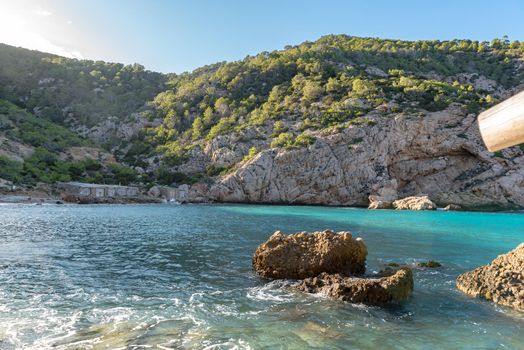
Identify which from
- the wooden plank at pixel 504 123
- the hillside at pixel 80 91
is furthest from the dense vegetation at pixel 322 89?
the wooden plank at pixel 504 123

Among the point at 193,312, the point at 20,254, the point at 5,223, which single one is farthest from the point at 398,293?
the point at 5,223

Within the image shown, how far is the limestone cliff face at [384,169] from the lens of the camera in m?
68.8

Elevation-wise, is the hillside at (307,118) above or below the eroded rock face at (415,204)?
above

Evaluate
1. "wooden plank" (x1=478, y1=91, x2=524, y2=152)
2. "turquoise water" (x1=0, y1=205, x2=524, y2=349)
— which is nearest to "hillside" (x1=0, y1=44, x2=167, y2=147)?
"turquoise water" (x1=0, y1=205, x2=524, y2=349)

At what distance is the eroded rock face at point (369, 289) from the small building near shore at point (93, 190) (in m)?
55.9

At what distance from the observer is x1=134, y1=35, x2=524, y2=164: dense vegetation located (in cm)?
8194

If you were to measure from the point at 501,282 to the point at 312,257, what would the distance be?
5814mm

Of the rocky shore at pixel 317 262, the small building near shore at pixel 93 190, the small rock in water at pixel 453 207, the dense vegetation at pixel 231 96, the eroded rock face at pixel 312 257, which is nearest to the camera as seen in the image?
the rocky shore at pixel 317 262

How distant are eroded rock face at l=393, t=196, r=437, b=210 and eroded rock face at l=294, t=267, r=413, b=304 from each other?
53304mm

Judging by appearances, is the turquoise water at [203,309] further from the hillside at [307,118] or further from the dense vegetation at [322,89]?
the dense vegetation at [322,89]

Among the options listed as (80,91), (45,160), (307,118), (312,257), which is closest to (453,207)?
(307,118)

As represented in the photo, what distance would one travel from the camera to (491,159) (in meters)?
70.0

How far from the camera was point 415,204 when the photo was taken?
203ft

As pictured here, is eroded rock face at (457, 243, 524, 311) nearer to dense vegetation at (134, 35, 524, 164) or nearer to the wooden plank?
→ the wooden plank
